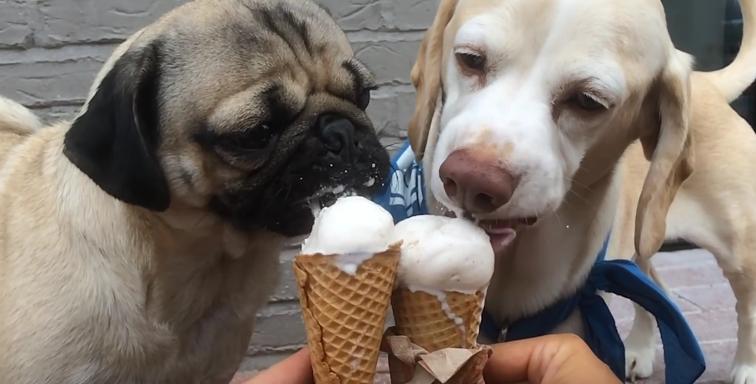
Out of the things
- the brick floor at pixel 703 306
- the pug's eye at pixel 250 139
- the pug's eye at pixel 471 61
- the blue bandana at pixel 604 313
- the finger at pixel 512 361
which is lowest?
the brick floor at pixel 703 306

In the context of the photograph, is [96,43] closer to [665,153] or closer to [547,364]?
[665,153]

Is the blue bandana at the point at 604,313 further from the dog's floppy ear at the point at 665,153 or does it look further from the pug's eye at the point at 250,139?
the pug's eye at the point at 250,139

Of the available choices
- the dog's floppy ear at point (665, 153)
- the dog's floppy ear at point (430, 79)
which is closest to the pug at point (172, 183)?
the dog's floppy ear at point (430, 79)

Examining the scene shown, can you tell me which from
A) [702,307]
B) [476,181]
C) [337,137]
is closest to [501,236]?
[476,181]

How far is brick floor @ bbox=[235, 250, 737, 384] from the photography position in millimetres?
2928

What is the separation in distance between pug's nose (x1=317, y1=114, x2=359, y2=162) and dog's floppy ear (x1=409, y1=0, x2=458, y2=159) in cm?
17

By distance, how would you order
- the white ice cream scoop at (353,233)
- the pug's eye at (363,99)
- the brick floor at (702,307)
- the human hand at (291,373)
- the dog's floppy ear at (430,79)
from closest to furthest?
1. the white ice cream scoop at (353,233)
2. the human hand at (291,373)
3. the dog's floppy ear at (430,79)
4. the pug's eye at (363,99)
5. the brick floor at (702,307)

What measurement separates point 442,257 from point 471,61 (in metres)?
0.54

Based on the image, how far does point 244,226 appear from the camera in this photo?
1.86 meters

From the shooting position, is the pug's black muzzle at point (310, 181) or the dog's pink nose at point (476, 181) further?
the pug's black muzzle at point (310, 181)

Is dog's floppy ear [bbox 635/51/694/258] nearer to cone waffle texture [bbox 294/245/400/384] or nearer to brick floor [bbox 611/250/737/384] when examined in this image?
cone waffle texture [bbox 294/245/400/384]

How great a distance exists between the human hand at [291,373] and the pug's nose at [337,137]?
487mm

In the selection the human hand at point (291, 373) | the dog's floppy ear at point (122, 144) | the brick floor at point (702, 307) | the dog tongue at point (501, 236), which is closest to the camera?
the human hand at point (291, 373)

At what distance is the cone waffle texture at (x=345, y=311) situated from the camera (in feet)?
4.13
